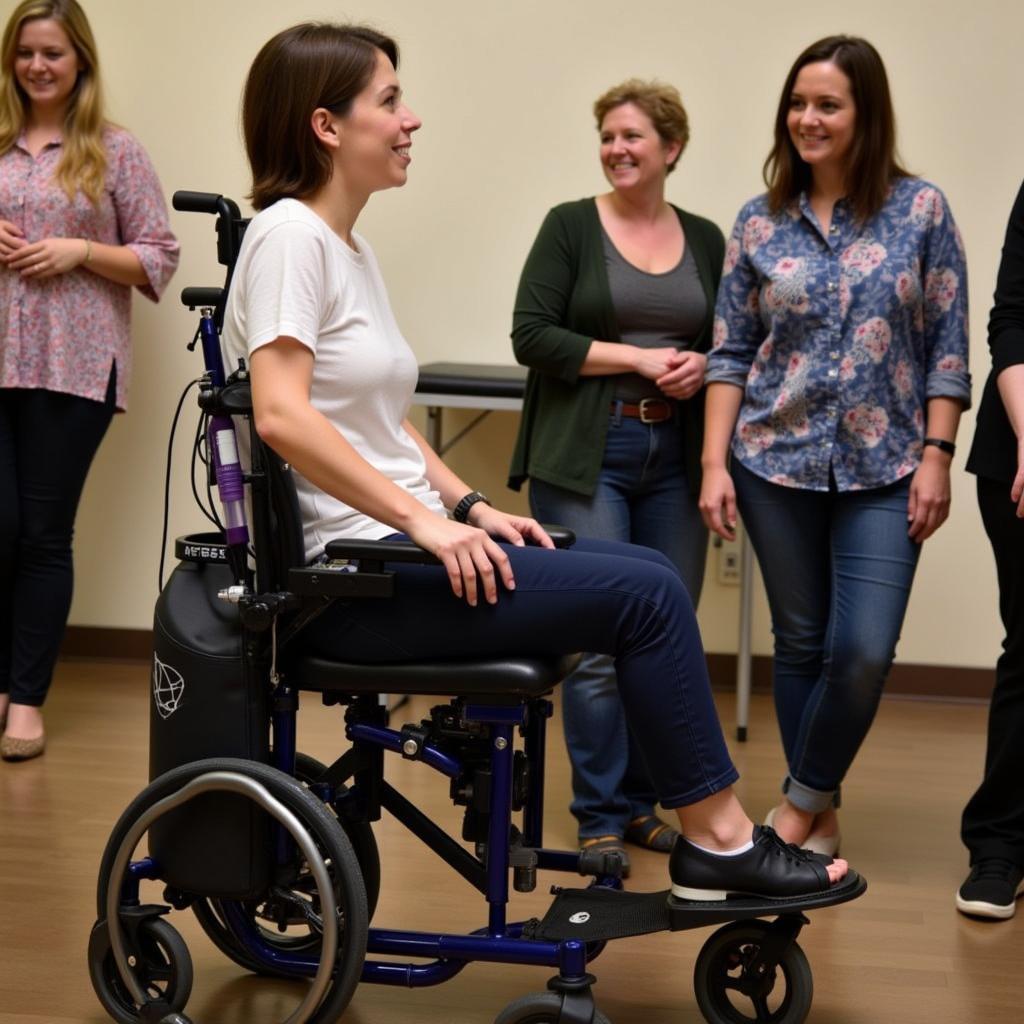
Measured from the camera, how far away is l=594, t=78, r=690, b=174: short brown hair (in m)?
2.91

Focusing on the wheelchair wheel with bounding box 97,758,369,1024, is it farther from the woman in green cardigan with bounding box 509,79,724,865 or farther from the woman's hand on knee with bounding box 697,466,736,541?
the woman's hand on knee with bounding box 697,466,736,541

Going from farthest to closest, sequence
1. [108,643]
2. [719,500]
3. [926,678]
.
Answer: [108,643]
[926,678]
[719,500]

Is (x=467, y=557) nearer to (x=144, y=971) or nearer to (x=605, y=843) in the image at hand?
(x=144, y=971)

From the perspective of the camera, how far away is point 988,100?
4113 mm

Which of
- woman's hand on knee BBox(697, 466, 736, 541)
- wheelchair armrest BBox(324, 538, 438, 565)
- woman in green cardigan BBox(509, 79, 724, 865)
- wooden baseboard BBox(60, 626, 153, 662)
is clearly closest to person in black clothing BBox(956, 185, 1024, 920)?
woman's hand on knee BBox(697, 466, 736, 541)

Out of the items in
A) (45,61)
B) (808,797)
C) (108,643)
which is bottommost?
(108,643)

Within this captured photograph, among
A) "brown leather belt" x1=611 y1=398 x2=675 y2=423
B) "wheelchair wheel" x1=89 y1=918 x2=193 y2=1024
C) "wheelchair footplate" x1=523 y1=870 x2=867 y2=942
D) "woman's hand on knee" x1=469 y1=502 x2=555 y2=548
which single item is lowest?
"wheelchair wheel" x1=89 y1=918 x2=193 y2=1024

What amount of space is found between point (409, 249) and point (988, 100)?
166 centimetres

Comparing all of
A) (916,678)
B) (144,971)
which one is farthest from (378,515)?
(916,678)

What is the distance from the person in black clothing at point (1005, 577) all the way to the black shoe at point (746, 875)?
0.79 meters

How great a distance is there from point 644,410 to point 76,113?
5.20 ft

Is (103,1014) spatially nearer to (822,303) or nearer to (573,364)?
(573,364)

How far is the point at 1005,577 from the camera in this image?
2.66 m

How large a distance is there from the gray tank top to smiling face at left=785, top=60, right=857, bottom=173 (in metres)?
0.38
